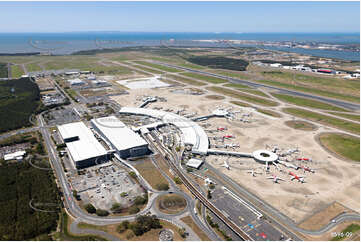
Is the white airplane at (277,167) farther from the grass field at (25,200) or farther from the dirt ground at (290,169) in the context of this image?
the grass field at (25,200)

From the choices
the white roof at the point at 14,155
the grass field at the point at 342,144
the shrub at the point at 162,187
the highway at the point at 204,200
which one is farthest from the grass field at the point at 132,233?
the grass field at the point at 342,144

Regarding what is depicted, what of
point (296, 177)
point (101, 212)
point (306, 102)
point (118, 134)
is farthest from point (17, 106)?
point (306, 102)

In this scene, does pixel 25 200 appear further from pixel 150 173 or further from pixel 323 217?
pixel 323 217

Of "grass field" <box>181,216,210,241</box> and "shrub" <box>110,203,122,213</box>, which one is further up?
"shrub" <box>110,203,122,213</box>

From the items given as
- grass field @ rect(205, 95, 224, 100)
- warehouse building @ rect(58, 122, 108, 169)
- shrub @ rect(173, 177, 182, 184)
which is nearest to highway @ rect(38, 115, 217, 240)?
shrub @ rect(173, 177, 182, 184)

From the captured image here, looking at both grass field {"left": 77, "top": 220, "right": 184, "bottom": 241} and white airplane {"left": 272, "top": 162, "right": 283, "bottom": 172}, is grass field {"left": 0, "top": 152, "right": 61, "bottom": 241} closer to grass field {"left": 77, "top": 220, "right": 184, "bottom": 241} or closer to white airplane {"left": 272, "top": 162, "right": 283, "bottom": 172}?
grass field {"left": 77, "top": 220, "right": 184, "bottom": 241}

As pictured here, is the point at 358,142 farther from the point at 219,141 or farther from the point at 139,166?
the point at 139,166

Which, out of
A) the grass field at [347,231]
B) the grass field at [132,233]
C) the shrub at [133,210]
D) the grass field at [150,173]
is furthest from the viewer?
the grass field at [150,173]
